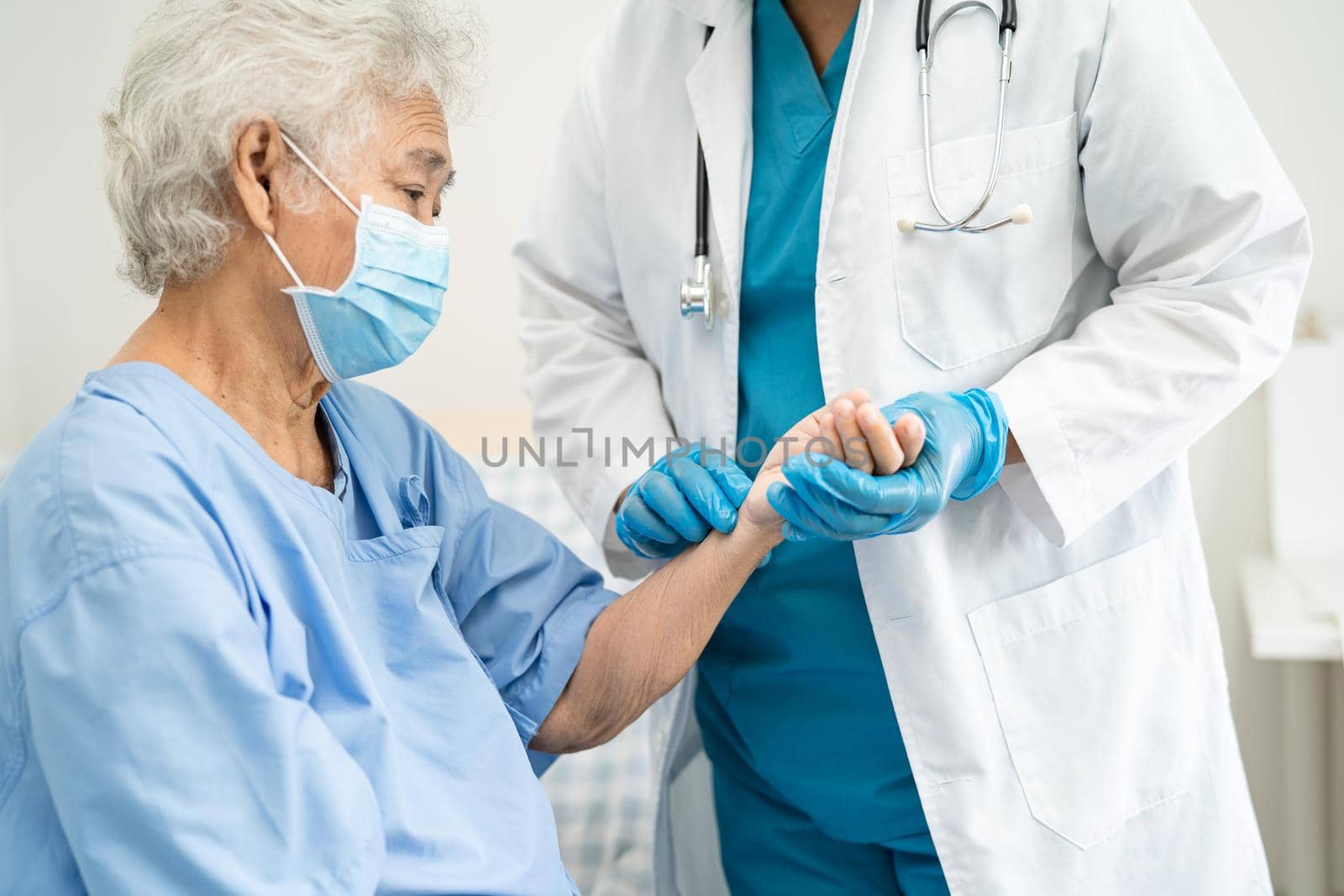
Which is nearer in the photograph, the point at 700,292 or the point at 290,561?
the point at 290,561

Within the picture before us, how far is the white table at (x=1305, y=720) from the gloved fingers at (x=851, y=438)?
1.14 meters

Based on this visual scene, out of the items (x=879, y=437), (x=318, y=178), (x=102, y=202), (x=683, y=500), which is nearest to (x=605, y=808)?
(x=683, y=500)

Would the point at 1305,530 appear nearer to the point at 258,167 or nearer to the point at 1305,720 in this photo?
the point at 1305,720

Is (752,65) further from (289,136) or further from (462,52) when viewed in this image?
(289,136)

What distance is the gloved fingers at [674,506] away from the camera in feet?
3.99

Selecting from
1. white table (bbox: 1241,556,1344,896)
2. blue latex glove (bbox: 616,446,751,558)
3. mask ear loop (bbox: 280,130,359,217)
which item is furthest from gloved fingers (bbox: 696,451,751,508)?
white table (bbox: 1241,556,1344,896)

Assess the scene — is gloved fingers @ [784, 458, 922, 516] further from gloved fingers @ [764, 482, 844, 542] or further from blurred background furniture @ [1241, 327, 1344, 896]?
blurred background furniture @ [1241, 327, 1344, 896]

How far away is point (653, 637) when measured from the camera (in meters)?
1.23

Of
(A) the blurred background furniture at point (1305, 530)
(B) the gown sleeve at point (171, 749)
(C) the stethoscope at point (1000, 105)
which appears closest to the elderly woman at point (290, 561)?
(B) the gown sleeve at point (171, 749)

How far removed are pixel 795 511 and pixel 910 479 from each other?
11cm

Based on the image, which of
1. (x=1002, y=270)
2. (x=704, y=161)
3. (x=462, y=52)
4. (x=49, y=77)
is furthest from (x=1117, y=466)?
(x=49, y=77)

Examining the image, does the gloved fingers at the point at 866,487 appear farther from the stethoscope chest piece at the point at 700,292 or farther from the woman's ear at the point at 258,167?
the woman's ear at the point at 258,167

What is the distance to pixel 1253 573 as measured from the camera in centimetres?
209

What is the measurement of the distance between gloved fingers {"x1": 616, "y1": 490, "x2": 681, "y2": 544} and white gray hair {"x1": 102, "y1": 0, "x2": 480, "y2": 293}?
0.47 m
